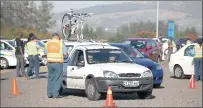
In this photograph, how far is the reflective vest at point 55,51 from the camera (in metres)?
13.5

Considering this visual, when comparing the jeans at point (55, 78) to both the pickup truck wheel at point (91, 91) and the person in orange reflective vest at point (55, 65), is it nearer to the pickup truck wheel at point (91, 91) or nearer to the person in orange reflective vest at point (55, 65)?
the person in orange reflective vest at point (55, 65)

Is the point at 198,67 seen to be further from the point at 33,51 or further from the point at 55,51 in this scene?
the point at 55,51

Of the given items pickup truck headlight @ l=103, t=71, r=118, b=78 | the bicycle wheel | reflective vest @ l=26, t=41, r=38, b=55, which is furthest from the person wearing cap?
pickup truck headlight @ l=103, t=71, r=118, b=78

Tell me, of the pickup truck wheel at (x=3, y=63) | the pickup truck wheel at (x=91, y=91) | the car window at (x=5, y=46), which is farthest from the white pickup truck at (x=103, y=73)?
the car window at (x=5, y=46)

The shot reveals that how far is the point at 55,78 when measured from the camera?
44.5ft

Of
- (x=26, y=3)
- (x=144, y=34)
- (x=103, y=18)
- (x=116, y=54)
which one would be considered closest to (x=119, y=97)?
(x=116, y=54)

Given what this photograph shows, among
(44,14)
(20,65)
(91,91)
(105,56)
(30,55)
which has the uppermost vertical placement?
(44,14)

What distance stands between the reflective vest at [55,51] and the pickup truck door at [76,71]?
443mm

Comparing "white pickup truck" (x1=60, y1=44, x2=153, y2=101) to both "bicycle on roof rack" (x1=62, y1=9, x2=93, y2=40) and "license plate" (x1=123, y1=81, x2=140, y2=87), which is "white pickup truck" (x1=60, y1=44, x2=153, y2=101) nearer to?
"license plate" (x1=123, y1=81, x2=140, y2=87)

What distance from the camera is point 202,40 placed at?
65.5 feet

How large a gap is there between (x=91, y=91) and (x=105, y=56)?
1.42 metres

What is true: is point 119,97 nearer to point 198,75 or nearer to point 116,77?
point 116,77

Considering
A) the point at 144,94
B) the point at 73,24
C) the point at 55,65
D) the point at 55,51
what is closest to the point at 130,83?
the point at 144,94

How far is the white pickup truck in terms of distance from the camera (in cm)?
1256
